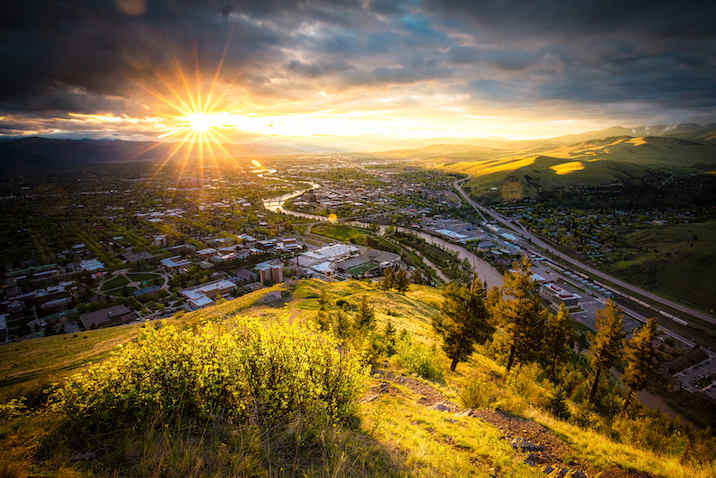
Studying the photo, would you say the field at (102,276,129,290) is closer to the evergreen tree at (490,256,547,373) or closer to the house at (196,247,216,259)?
the house at (196,247,216,259)

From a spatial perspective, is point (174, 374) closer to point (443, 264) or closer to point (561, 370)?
point (561, 370)

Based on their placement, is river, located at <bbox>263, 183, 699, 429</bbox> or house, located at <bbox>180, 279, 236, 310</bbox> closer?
river, located at <bbox>263, 183, 699, 429</bbox>

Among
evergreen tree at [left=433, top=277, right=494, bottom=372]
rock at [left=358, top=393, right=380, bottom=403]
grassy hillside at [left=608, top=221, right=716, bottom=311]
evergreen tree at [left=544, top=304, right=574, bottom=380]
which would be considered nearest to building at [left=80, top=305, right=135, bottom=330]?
rock at [left=358, top=393, right=380, bottom=403]

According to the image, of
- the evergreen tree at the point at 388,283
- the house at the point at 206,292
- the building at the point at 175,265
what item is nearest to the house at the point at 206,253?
the building at the point at 175,265

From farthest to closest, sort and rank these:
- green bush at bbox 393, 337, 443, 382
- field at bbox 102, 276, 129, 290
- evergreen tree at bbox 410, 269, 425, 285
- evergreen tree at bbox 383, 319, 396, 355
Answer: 1. evergreen tree at bbox 410, 269, 425, 285
2. field at bbox 102, 276, 129, 290
3. evergreen tree at bbox 383, 319, 396, 355
4. green bush at bbox 393, 337, 443, 382

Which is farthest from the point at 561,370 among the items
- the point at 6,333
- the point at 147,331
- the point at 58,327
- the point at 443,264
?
the point at 6,333

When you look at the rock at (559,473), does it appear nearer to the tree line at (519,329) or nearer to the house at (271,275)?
the tree line at (519,329)

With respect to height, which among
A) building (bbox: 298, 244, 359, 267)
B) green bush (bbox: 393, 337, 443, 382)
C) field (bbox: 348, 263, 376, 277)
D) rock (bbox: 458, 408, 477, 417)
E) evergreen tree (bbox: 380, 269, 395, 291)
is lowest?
field (bbox: 348, 263, 376, 277)
